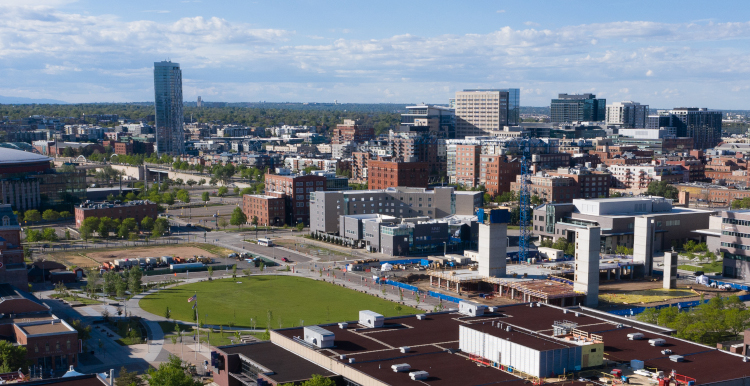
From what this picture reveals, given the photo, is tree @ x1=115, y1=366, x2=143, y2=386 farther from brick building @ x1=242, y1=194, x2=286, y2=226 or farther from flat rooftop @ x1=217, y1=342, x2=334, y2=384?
brick building @ x1=242, y1=194, x2=286, y2=226

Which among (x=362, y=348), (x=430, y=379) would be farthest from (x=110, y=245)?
(x=430, y=379)

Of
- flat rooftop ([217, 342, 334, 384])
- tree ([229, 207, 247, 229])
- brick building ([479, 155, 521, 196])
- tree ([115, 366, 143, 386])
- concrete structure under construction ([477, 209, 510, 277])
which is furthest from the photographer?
brick building ([479, 155, 521, 196])

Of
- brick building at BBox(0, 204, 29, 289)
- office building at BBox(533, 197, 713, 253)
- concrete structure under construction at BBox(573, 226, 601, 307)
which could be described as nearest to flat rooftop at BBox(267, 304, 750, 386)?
concrete structure under construction at BBox(573, 226, 601, 307)

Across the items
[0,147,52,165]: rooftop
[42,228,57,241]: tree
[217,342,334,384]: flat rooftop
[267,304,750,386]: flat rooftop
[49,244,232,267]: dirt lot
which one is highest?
[0,147,52,165]: rooftop

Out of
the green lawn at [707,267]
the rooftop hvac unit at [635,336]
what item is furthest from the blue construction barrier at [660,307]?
the rooftop hvac unit at [635,336]

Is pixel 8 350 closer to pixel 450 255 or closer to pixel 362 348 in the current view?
pixel 362 348

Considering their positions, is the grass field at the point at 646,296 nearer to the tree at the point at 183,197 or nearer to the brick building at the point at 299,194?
the brick building at the point at 299,194
